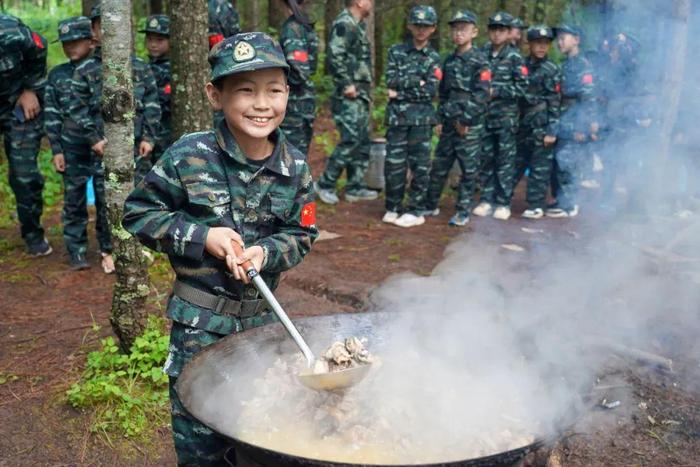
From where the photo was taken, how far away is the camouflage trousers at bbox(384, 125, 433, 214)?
9.16 m

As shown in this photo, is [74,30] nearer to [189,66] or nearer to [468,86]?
[189,66]

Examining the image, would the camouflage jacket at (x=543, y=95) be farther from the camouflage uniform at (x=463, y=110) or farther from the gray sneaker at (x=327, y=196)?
the gray sneaker at (x=327, y=196)

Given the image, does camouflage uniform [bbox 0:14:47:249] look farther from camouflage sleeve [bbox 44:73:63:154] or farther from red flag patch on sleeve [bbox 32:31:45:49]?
camouflage sleeve [bbox 44:73:63:154]

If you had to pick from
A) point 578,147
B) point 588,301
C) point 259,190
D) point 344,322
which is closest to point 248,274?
point 259,190

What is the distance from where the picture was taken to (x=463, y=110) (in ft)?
29.4

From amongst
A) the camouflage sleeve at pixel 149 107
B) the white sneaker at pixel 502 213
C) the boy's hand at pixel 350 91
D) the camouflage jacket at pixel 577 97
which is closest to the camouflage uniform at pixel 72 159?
the camouflage sleeve at pixel 149 107

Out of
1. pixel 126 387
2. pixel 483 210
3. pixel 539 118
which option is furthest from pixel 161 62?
pixel 539 118

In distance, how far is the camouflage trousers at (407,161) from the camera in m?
9.16

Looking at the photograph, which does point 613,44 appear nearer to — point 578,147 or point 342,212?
point 578,147

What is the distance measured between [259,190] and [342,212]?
22.8 ft

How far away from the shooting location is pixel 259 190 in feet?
9.62

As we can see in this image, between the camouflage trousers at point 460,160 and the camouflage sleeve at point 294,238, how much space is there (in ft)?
20.9

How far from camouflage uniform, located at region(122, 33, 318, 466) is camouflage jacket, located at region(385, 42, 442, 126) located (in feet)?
20.0

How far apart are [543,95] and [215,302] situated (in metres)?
7.92
